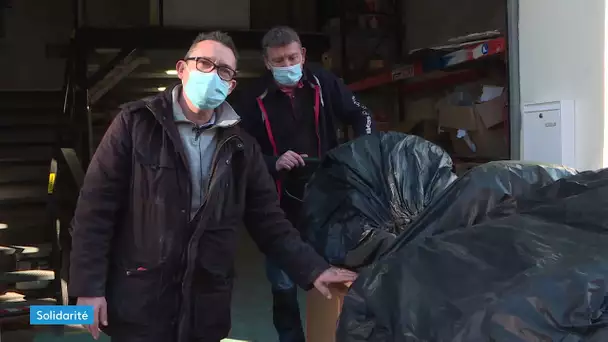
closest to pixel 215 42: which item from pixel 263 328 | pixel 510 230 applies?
pixel 510 230

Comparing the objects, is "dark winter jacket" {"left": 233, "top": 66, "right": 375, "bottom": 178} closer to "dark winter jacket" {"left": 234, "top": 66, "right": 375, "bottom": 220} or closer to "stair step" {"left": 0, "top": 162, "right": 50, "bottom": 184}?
"dark winter jacket" {"left": 234, "top": 66, "right": 375, "bottom": 220}

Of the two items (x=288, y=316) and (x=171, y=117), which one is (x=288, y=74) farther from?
(x=288, y=316)

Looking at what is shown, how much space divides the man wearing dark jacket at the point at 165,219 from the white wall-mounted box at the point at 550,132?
1113 mm

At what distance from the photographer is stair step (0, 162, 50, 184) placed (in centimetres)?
578

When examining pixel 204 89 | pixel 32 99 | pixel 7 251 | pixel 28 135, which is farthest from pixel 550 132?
pixel 32 99

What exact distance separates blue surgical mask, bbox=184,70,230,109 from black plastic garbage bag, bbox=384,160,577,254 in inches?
26.7

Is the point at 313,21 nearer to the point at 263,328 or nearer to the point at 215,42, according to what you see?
the point at 263,328

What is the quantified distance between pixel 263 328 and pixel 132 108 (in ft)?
7.39

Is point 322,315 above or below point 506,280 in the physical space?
below

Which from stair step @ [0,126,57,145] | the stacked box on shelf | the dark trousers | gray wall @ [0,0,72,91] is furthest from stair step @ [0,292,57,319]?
gray wall @ [0,0,72,91]

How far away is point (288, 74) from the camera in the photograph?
8.39 ft

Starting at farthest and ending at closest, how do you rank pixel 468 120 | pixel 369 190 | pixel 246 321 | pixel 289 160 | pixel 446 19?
1. pixel 446 19
2. pixel 468 120
3. pixel 246 321
4. pixel 289 160
5. pixel 369 190

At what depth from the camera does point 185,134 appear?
1.81 metres

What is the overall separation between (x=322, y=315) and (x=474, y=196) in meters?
0.92
